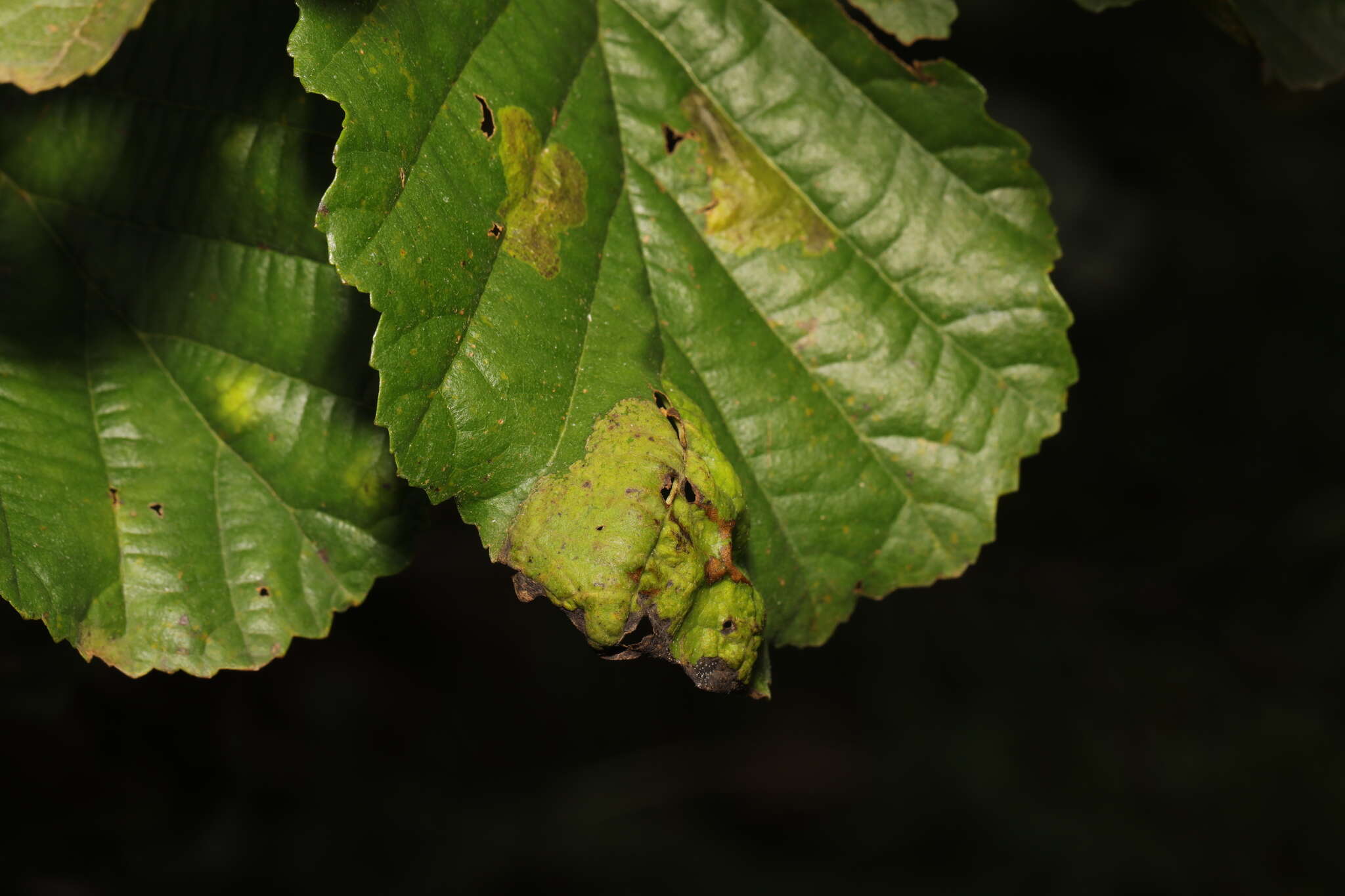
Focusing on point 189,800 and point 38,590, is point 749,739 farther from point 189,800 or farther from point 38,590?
point 38,590

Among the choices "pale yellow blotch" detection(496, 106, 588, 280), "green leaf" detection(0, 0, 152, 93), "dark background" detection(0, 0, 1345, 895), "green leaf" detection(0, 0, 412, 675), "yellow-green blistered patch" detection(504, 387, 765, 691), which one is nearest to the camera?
"green leaf" detection(0, 0, 152, 93)

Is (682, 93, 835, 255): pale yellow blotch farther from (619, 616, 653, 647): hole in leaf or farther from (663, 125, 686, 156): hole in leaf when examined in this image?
(619, 616, 653, 647): hole in leaf

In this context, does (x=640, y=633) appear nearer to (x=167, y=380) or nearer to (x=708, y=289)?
(x=708, y=289)

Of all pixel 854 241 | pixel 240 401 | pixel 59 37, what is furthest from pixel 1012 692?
pixel 59 37

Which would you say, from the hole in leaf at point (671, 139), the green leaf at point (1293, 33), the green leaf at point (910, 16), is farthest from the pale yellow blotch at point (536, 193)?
the green leaf at point (1293, 33)

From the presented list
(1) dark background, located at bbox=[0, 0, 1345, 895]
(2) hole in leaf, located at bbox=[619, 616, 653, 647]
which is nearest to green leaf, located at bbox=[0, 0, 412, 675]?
(2) hole in leaf, located at bbox=[619, 616, 653, 647]

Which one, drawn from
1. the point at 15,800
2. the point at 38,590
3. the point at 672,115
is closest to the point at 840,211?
the point at 672,115
